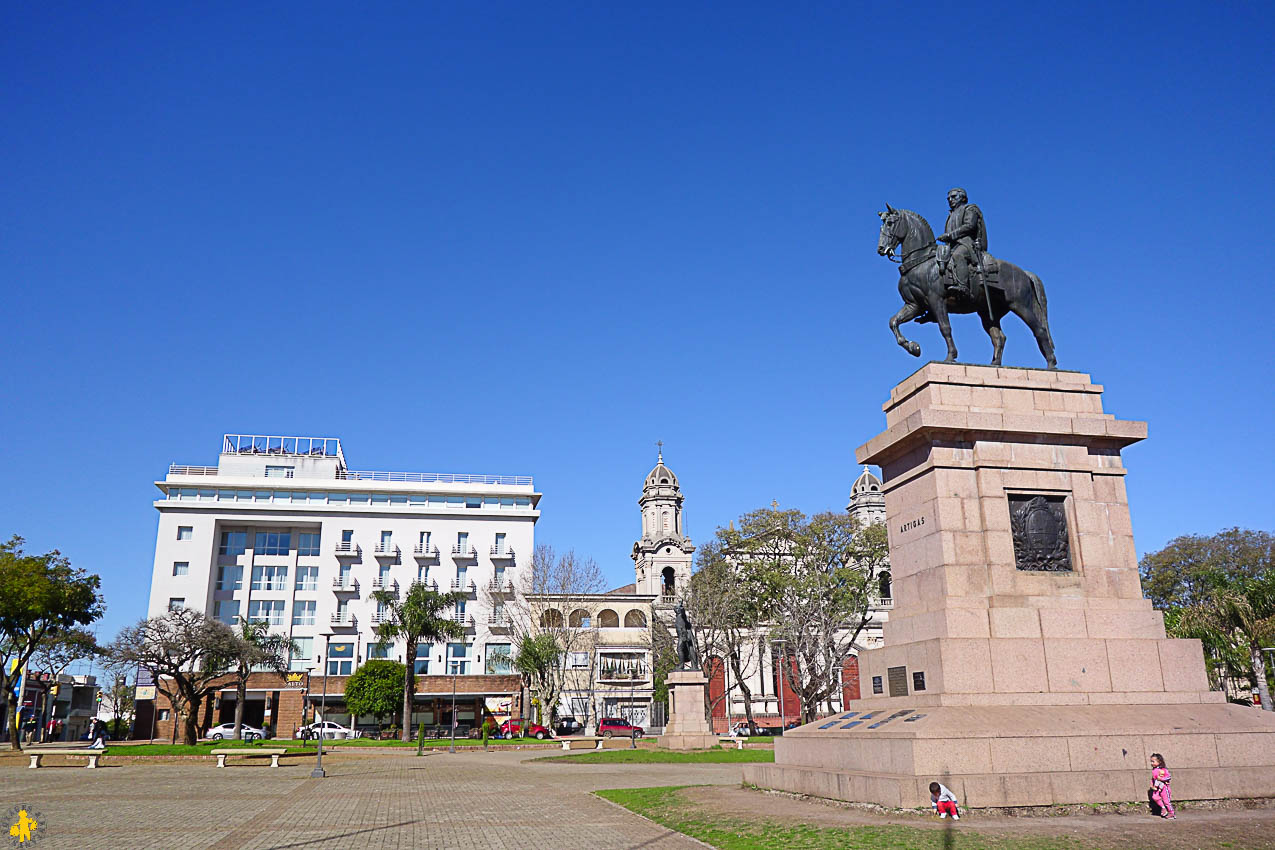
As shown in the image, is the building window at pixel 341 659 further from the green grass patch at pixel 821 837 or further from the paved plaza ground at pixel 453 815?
the green grass patch at pixel 821 837

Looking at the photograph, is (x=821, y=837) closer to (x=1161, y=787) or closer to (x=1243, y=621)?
(x=1161, y=787)

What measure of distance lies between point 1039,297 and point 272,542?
71.7m

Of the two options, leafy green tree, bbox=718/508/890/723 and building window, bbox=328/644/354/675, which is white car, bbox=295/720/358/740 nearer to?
building window, bbox=328/644/354/675

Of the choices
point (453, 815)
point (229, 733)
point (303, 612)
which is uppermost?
point (303, 612)

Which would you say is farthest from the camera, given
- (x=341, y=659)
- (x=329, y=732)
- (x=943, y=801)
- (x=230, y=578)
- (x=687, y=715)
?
(x=230, y=578)

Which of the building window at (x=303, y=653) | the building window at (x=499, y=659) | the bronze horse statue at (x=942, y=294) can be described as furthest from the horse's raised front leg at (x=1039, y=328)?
the building window at (x=303, y=653)

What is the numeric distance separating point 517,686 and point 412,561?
14.0m

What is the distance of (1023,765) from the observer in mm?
11719

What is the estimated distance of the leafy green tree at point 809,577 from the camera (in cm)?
5006

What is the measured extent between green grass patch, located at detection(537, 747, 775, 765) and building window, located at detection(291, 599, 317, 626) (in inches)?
1774

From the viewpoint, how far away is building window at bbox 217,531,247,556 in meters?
75.3

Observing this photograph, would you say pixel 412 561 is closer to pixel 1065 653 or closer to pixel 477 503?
pixel 477 503

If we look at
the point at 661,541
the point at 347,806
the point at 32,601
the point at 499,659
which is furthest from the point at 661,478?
the point at 347,806

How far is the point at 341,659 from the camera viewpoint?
235ft
